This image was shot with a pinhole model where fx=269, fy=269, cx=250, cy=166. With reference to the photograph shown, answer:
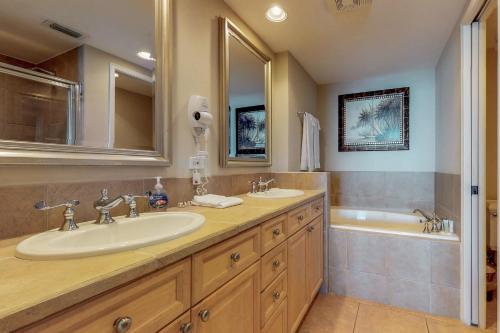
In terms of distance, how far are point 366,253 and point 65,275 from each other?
7.39 feet

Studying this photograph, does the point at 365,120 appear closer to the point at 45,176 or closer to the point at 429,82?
the point at 429,82

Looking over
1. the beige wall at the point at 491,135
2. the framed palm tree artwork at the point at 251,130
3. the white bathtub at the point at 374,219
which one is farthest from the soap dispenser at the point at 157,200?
the beige wall at the point at 491,135

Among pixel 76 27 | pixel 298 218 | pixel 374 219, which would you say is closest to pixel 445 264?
pixel 374 219

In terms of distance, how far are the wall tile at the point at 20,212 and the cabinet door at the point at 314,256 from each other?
150 cm

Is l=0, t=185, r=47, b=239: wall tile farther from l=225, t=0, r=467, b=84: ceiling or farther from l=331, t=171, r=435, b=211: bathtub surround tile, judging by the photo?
l=331, t=171, r=435, b=211: bathtub surround tile

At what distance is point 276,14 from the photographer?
6.59ft

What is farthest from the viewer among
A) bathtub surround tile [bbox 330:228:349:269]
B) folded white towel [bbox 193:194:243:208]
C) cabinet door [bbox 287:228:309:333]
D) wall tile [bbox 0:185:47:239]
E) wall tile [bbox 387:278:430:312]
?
bathtub surround tile [bbox 330:228:349:269]

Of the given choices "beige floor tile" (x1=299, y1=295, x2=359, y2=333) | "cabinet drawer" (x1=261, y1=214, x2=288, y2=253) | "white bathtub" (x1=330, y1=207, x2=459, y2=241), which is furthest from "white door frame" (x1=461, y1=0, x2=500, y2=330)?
"cabinet drawer" (x1=261, y1=214, x2=288, y2=253)

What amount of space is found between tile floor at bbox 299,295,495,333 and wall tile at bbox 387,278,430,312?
49 mm

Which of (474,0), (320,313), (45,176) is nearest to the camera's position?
(45,176)

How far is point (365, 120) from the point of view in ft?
11.0

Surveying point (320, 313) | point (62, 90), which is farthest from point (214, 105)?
point (320, 313)

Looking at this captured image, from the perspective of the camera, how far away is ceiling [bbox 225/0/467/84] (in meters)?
1.93

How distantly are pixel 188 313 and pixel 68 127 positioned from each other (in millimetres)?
765
